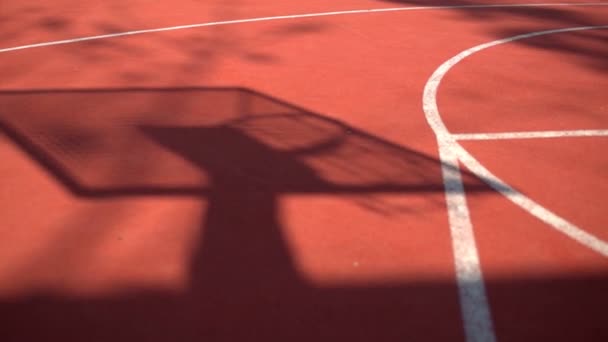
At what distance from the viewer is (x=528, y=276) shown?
11.0 ft

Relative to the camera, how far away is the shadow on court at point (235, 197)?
9.97 feet

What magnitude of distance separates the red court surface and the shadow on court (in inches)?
0.6

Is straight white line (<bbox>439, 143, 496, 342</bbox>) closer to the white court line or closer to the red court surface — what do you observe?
the red court surface

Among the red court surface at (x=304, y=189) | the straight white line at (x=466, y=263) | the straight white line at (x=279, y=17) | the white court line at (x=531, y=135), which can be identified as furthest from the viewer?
the straight white line at (x=279, y=17)

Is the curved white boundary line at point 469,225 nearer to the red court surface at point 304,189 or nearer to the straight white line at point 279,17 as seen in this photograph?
the red court surface at point 304,189

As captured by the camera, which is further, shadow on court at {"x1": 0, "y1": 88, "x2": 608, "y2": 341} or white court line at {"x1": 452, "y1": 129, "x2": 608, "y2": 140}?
white court line at {"x1": 452, "y1": 129, "x2": 608, "y2": 140}

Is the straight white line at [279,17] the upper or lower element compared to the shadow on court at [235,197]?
upper

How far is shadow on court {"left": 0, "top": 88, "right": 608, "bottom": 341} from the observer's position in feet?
9.97

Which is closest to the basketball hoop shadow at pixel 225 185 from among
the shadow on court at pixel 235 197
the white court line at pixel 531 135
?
the shadow on court at pixel 235 197

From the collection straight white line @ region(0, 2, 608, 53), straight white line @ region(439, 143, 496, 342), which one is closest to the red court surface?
straight white line @ region(439, 143, 496, 342)

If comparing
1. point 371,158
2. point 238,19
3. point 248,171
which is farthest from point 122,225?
point 238,19

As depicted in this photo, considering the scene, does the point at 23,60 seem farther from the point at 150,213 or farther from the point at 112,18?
the point at 150,213

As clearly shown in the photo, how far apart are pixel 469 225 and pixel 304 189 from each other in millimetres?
1286

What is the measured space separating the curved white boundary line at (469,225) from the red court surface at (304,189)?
15 millimetres
